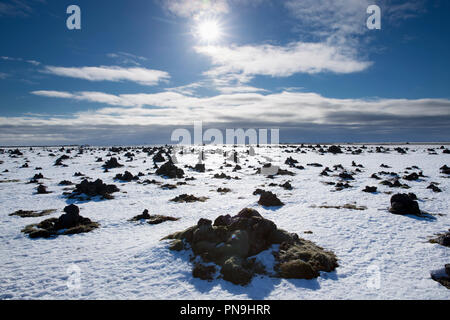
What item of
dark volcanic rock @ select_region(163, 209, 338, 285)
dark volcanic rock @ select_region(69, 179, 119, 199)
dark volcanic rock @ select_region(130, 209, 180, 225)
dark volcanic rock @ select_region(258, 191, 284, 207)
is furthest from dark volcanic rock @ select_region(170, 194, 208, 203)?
dark volcanic rock @ select_region(163, 209, 338, 285)

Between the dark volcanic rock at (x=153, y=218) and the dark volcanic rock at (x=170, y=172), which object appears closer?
the dark volcanic rock at (x=153, y=218)

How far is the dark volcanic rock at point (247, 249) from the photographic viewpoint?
11219mm

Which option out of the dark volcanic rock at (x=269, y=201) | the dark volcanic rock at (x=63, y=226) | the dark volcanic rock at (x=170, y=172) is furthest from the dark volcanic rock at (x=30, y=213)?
the dark volcanic rock at (x=170, y=172)

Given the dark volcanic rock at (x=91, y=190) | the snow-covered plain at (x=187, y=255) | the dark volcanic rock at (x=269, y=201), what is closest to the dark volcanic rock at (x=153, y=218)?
the snow-covered plain at (x=187, y=255)

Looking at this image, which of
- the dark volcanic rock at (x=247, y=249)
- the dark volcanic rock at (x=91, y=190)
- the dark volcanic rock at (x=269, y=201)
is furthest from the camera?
the dark volcanic rock at (x=91, y=190)

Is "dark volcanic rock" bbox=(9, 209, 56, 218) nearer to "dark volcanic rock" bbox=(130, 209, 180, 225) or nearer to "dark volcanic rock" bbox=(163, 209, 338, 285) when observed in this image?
"dark volcanic rock" bbox=(130, 209, 180, 225)

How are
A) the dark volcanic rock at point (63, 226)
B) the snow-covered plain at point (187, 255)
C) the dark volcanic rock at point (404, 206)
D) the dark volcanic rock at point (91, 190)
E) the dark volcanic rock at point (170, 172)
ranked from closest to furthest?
the snow-covered plain at point (187, 255)
the dark volcanic rock at point (63, 226)
the dark volcanic rock at point (404, 206)
the dark volcanic rock at point (91, 190)
the dark volcanic rock at point (170, 172)

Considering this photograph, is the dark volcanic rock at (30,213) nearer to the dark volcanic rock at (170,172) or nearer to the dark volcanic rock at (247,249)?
the dark volcanic rock at (247,249)

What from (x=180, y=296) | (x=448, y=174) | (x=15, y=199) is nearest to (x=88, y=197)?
(x=15, y=199)

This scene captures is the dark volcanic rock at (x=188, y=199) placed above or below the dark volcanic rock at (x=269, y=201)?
below

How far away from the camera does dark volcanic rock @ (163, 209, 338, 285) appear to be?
11219 millimetres

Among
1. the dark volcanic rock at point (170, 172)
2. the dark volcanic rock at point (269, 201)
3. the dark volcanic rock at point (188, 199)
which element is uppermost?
the dark volcanic rock at point (170, 172)
